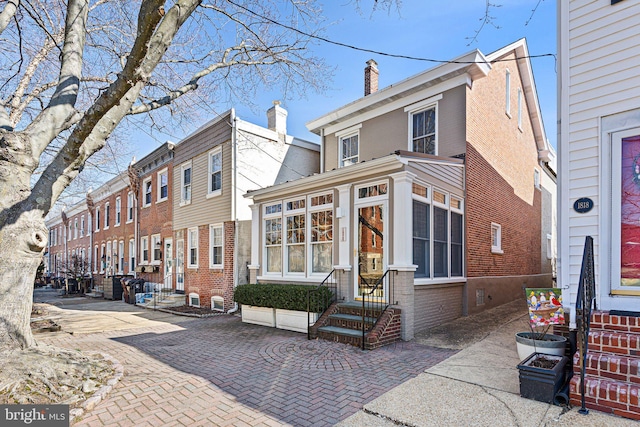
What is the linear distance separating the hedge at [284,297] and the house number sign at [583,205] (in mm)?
5088

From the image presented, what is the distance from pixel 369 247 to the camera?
8781mm

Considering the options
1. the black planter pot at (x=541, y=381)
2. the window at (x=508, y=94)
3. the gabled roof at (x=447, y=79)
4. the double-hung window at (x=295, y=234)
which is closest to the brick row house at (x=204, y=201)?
the gabled roof at (x=447, y=79)

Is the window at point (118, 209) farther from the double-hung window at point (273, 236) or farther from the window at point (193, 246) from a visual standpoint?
the double-hung window at point (273, 236)

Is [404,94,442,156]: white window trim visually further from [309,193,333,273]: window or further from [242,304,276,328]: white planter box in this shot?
[242,304,276,328]: white planter box

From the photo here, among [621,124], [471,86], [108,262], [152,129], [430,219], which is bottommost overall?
[108,262]

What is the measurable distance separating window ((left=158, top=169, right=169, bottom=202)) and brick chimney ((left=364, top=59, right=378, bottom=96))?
30.9 ft

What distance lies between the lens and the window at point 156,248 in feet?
53.8

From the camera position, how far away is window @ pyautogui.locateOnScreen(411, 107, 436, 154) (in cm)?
1020

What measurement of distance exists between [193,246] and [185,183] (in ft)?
8.77

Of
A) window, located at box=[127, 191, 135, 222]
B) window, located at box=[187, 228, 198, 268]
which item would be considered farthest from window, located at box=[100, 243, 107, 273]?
window, located at box=[187, 228, 198, 268]

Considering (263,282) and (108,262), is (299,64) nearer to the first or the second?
(263,282)

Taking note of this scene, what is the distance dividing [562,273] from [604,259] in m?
0.52

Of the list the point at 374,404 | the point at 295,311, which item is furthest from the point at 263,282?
the point at 374,404

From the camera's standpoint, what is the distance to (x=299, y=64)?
865 cm
